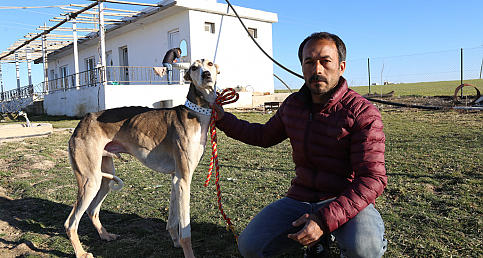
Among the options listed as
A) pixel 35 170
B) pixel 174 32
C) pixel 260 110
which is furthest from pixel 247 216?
pixel 174 32

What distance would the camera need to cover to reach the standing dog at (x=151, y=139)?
2.95 metres

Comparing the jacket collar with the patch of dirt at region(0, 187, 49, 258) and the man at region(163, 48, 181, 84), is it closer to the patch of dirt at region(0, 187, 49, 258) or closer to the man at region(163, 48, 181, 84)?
A: the patch of dirt at region(0, 187, 49, 258)

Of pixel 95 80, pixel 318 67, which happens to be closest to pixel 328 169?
pixel 318 67

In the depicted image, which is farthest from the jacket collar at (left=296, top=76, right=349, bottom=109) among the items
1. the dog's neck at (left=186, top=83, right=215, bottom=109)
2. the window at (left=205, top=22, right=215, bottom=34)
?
the window at (left=205, top=22, right=215, bottom=34)

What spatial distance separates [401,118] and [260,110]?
258 inches

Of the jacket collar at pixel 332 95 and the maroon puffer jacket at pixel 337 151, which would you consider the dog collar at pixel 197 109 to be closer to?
the maroon puffer jacket at pixel 337 151

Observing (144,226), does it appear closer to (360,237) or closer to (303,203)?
(303,203)

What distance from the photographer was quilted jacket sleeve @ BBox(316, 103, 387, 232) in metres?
2.22

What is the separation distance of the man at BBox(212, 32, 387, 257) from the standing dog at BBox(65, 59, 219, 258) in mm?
755

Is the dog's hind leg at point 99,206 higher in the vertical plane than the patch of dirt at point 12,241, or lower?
higher

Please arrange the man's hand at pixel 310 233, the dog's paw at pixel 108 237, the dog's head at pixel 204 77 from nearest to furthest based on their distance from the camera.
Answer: the man's hand at pixel 310 233 < the dog's head at pixel 204 77 < the dog's paw at pixel 108 237

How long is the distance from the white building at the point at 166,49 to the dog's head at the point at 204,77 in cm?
1219

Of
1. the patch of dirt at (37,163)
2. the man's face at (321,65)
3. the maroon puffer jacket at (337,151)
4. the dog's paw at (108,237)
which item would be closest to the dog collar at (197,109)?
the maroon puffer jacket at (337,151)

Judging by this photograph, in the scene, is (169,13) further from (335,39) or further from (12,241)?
(335,39)
